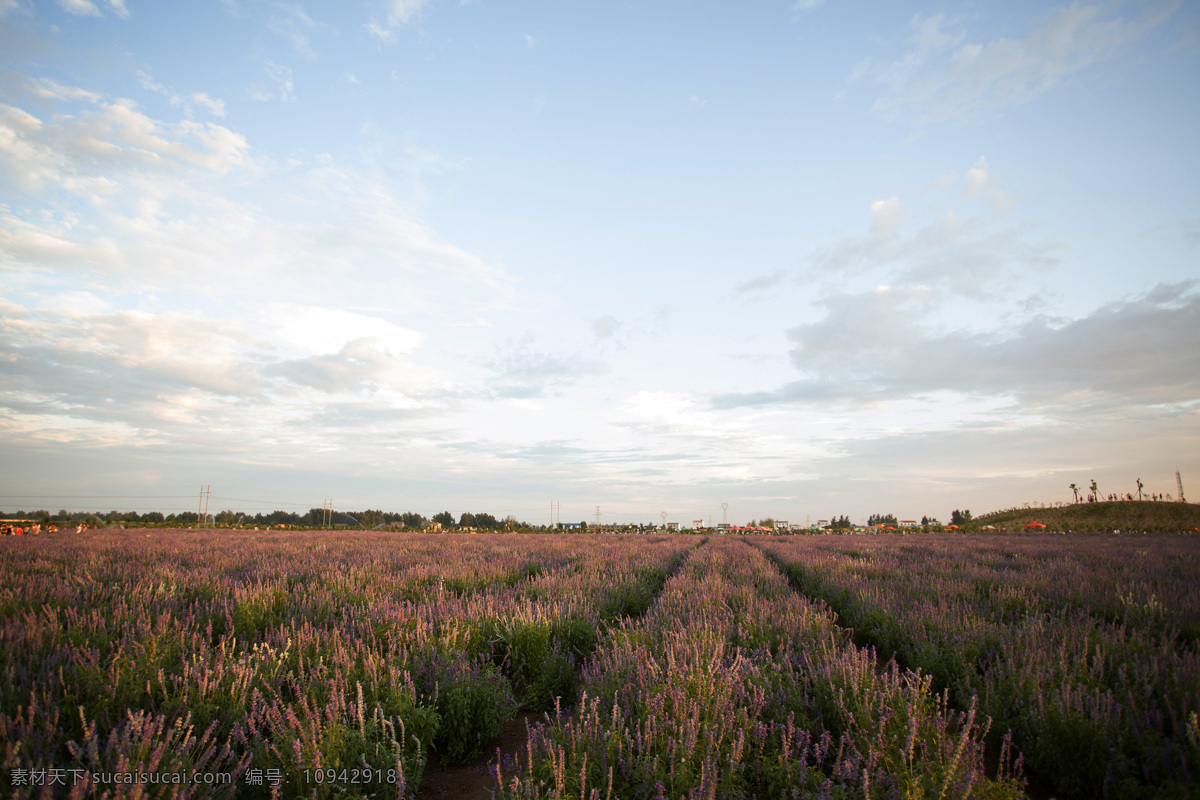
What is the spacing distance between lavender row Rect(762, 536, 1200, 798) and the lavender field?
0.08ft

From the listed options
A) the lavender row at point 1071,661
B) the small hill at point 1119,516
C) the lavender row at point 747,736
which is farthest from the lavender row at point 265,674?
the small hill at point 1119,516

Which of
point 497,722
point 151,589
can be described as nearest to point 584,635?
point 497,722

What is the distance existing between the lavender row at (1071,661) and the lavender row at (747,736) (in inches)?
16.1

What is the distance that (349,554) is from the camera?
455 inches

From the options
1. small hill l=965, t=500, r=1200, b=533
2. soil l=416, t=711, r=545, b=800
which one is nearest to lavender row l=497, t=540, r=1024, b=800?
soil l=416, t=711, r=545, b=800

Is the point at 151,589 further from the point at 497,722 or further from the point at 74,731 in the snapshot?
the point at 497,722

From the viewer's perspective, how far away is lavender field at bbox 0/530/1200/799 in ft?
7.59

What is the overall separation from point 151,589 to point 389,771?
5172mm

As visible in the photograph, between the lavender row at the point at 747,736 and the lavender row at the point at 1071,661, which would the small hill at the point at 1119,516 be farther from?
the lavender row at the point at 747,736

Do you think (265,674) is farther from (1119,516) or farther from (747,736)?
(1119,516)

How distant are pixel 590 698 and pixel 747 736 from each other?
3.40 ft

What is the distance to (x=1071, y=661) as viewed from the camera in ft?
12.6

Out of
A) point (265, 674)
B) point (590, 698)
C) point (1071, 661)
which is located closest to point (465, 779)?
point (590, 698)

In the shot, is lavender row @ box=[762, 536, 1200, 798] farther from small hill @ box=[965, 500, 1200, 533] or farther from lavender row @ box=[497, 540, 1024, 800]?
small hill @ box=[965, 500, 1200, 533]
